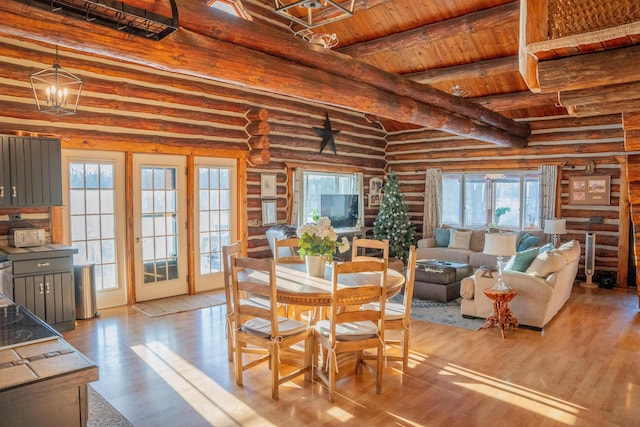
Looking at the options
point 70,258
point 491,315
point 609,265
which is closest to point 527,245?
point 609,265

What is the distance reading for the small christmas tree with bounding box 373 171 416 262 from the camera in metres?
9.79

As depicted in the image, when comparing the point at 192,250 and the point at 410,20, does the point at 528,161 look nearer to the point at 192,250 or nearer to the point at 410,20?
the point at 410,20

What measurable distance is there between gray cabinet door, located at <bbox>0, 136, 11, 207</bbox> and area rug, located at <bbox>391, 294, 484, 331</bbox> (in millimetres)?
5046

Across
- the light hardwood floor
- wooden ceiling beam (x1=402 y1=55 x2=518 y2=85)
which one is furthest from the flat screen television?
the light hardwood floor

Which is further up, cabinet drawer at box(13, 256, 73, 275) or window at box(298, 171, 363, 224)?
window at box(298, 171, 363, 224)

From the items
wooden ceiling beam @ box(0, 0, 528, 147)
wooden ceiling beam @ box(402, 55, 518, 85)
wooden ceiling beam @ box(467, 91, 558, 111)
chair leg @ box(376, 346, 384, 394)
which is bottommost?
chair leg @ box(376, 346, 384, 394)

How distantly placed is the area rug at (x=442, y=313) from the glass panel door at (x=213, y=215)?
3.00m

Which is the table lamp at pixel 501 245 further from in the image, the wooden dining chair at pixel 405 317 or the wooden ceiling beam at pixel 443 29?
the wooden ceiling beam at pixel 443 29

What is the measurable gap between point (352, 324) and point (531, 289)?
2.71 metres

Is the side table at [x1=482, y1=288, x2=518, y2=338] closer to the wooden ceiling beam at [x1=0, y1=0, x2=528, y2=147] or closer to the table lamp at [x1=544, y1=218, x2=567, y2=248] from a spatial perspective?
the wooden ceiling beam at [x1=0, y1=0, x2=528, y2=147]

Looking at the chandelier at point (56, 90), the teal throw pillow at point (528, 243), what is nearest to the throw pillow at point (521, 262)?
the teal throw pillow at point (528, 243)

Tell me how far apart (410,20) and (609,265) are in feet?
18.7

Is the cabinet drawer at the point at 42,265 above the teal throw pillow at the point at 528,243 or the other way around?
above

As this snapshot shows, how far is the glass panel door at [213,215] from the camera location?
7238 millimetres
